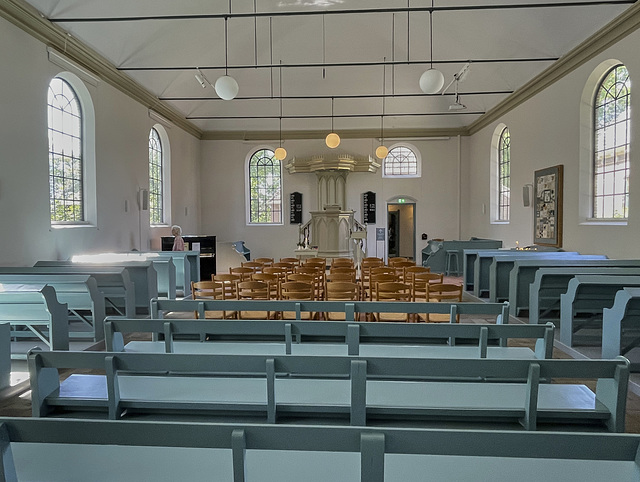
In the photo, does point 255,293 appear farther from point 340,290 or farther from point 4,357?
point 4,357

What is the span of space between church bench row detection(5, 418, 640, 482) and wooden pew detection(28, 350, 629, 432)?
40 centimetres

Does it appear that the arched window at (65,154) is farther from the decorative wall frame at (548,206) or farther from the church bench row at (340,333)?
the decorative wall frame at (548,206)

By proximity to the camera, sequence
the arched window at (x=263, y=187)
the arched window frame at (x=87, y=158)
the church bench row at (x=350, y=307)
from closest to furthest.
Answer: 1. the church bench row at (x=350, y=307)
2. the arched window frame at (x=87, y=158)
3. the arched window at (x=263, y=187)

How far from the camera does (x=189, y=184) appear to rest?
15398 mm

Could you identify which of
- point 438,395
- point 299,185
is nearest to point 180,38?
point 299,185

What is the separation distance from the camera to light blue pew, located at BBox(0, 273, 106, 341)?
508cm

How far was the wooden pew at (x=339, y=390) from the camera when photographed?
2123 mm

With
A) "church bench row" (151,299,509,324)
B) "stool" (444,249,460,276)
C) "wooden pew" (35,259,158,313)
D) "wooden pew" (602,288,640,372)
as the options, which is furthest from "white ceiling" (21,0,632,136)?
A: "church bench row" (151,299,509,324)

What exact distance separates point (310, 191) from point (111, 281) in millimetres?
10808

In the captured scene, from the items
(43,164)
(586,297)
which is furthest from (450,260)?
(43,164)

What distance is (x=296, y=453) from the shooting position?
183cm

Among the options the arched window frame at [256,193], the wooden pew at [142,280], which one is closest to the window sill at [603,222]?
the wooden pew at [142,280]

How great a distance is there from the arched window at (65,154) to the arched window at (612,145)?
381 inches

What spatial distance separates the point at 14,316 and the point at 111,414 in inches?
116
